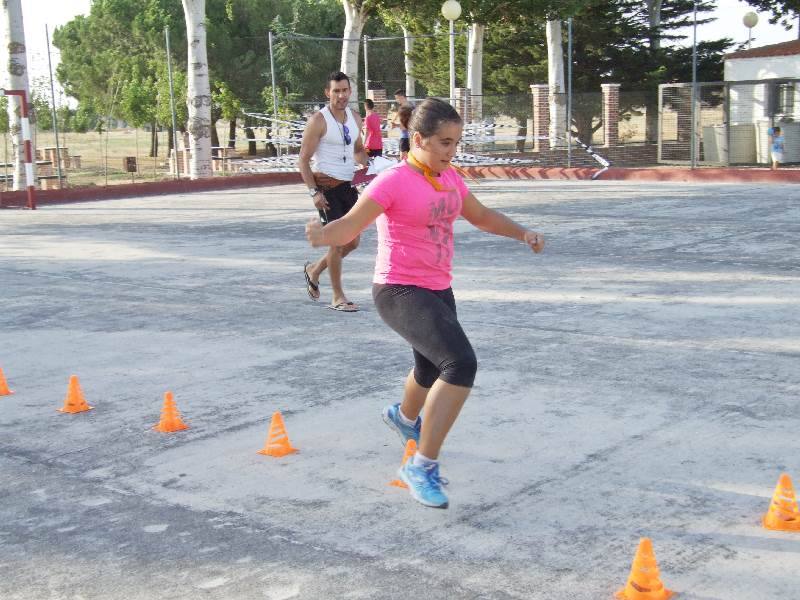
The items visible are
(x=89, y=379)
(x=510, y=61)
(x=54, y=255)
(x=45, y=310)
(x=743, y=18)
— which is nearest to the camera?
(x=89, y=379)

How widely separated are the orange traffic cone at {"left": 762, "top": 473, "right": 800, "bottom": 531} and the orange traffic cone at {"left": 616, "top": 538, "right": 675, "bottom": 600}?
0.80 meters

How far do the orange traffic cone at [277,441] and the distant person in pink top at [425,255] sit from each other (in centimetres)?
77

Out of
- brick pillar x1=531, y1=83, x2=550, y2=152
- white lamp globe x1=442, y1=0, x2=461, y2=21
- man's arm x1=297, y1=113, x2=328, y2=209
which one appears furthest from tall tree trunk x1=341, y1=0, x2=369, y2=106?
man's arm x1=297, y1=113, x2=328, y2=209

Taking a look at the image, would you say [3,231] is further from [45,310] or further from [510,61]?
[510,61]

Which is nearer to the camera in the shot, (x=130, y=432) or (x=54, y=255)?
(x=130, y=432)

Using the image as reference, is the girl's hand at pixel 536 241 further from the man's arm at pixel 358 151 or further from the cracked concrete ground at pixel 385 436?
the man's arm at pixel 358 151

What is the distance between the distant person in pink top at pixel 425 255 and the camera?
436cm

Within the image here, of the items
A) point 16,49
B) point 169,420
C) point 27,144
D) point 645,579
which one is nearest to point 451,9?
point 16,49

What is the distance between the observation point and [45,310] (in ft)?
29.8

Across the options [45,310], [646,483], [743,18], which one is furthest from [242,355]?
[743,18]

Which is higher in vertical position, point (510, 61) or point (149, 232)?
point (510, 61)

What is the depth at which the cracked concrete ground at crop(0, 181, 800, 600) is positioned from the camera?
3.74 meters

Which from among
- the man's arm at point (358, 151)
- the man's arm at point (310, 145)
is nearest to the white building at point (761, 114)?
the man's arm at point (358, 151)

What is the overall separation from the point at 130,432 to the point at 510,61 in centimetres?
3956
